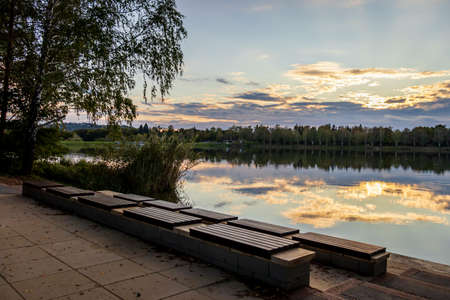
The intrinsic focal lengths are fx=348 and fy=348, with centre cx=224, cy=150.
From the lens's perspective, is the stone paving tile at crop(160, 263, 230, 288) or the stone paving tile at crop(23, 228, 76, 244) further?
the stone paving tile at crop(23, 228, 76, 244)

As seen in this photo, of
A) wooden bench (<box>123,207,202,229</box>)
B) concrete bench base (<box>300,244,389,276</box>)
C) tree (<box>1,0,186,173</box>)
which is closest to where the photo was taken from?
concrete bench base (<box>300,244,389,276</box>)

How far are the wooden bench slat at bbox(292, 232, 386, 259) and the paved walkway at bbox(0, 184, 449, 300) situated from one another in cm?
25

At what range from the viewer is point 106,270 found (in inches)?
143

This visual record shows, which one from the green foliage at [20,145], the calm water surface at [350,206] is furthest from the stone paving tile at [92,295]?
the green foliage at [20,145]

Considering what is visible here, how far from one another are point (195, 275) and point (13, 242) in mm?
2588

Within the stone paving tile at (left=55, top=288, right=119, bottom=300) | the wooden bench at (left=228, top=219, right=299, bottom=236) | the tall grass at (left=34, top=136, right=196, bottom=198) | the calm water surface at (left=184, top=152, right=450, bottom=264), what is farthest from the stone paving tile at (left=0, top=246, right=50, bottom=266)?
the tall grass at (left=34, top=136, right=196, bottom=198)

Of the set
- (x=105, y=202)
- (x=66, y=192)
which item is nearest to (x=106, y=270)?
(x=105, y=202)

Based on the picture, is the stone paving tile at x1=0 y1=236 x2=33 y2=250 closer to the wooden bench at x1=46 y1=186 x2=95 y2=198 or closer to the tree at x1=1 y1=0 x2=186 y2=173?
the wooden bench at x1=46 y1=186 x2=95 y2=198

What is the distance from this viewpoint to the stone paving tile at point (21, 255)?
12.5ft

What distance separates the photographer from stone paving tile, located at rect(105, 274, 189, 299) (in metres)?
3.03

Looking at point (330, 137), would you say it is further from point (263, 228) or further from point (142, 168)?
point (263, 228)

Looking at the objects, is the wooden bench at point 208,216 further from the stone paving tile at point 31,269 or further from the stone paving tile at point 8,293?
the stone paving tile at point 8,293

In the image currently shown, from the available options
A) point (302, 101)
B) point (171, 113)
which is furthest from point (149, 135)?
point (302, 101)

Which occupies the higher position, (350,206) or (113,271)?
(113,271)
